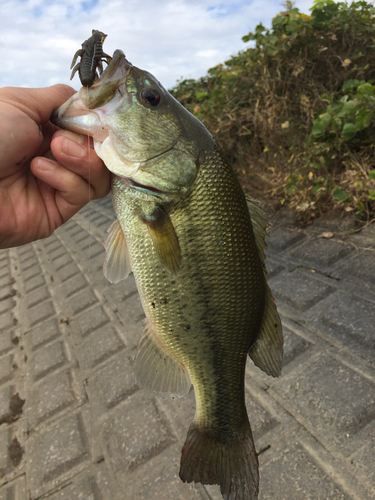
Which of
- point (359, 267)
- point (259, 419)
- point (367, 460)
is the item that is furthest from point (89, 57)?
point (359, 267)

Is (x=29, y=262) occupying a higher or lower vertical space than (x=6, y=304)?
higher

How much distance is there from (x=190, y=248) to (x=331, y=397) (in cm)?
166

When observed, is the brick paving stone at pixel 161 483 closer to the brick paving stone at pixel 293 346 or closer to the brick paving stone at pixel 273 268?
the brick paving stone at pixel 293 346

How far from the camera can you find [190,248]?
1.49 m

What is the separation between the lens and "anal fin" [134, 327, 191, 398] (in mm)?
1680

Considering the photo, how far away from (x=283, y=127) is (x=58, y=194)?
398 cm

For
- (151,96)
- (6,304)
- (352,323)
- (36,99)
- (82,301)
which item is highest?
(36,99)

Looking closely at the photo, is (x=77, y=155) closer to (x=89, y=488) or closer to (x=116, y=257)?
(x=116, y=257)

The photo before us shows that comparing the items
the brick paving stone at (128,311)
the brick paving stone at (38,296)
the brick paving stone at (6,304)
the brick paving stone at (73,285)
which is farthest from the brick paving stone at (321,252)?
the brick paving stone at (6,304)

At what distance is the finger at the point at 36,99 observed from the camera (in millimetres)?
1728

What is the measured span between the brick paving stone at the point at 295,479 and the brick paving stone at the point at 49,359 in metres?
2.22

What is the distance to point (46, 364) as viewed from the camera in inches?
141

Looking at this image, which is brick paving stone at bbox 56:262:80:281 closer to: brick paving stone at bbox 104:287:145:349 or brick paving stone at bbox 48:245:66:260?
brick paving stone at bbox 48:245:66:260

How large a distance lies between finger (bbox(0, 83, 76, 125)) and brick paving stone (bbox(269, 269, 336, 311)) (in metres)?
2.52
